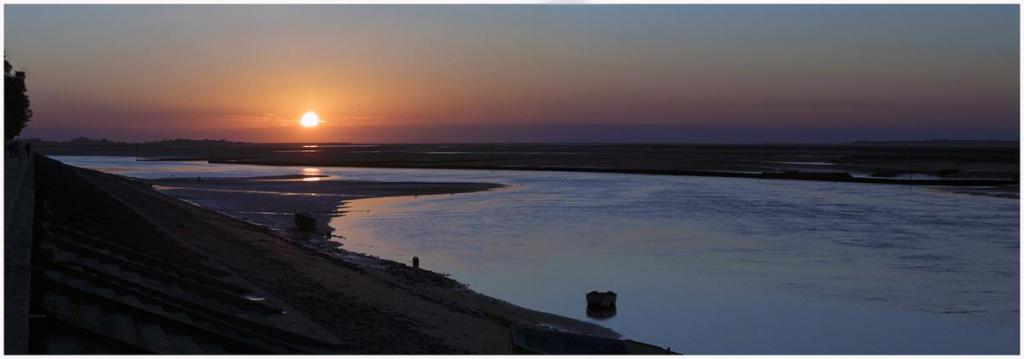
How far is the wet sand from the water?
3.80 ft

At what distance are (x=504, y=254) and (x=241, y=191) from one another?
3251 centimetres

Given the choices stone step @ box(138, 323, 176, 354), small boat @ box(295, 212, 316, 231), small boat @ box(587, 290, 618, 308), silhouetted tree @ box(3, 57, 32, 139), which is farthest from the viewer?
silhouetted tree @ box(3, 57, 32, 139)

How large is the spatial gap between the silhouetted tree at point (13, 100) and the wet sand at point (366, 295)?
121 ft

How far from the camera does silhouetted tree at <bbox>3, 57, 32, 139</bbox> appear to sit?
202 ft

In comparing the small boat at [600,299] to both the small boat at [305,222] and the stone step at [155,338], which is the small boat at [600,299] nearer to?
the stone step at [155,338]

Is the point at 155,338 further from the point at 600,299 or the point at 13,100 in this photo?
the point at 13,100

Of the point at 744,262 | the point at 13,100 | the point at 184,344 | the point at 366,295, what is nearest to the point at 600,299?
the point at 366,295

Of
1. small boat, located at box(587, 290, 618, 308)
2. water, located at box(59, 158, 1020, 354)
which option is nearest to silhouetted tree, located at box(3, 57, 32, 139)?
water, located at box(59, 158, 1020, 354)

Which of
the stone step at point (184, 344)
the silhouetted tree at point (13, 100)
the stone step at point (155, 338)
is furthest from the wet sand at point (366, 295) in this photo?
the silhouetted tree at point (13, 100)

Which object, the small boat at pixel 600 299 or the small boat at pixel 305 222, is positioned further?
the small boat at pixel 305 222

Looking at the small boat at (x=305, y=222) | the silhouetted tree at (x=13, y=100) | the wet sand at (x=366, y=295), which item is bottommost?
the wet sand at (x=366, y=295)

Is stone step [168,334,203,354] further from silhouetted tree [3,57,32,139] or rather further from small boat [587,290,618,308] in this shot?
silhouetted tree [3,57,32,139]

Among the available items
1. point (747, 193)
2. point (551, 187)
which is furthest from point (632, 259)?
point (551, 187)

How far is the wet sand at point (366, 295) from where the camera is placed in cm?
1388
